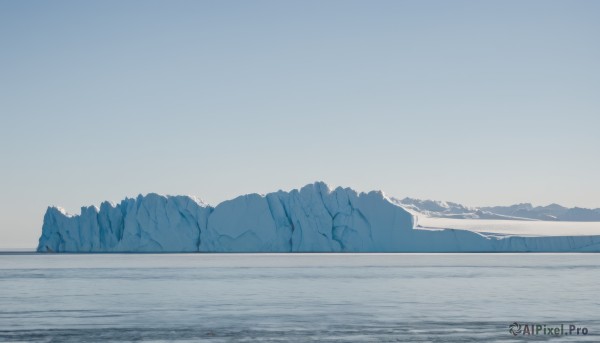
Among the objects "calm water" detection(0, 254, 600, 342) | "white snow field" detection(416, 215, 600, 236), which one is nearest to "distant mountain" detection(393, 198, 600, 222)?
"white snow field" detection(416, 215, 600, 236)

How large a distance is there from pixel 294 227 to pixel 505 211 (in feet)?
202

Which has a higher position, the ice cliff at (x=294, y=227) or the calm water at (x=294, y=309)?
the ice cliff at (x=294, y=227)

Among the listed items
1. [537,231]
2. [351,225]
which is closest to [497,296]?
[351,225]

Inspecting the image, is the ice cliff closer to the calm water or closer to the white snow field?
the white snow field

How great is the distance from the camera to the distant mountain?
83.9 meters

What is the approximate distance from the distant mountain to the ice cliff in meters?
31.6

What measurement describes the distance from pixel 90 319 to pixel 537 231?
5075 centimetres

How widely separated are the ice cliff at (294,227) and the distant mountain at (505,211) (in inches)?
1244

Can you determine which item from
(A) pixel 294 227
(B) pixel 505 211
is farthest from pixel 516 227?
(B) pixel 505 211

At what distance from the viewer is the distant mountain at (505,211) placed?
8388 cm

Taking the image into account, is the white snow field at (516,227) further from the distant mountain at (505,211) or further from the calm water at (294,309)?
Result: the calm water at (294,309)

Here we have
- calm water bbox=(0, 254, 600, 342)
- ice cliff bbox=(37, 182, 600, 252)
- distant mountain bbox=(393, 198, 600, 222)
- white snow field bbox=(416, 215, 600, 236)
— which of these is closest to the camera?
calm water bbox=(0, 254, 600, 342)

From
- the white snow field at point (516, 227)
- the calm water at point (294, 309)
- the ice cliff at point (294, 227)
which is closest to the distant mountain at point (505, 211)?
the white snow field at point (516, 227)

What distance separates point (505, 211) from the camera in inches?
4205
